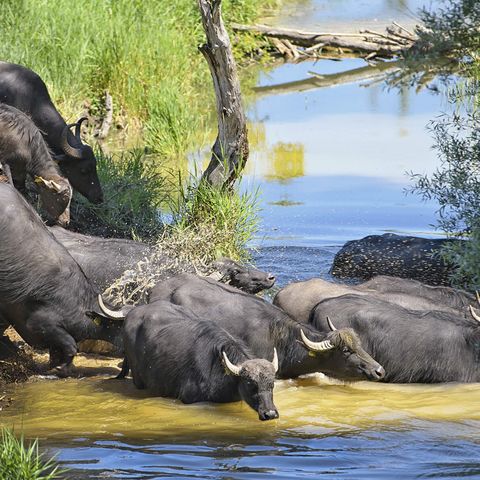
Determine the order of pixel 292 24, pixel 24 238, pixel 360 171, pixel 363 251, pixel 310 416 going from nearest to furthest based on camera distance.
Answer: pixel 310 416
pixel 24 238
pixel 363 251
pixel 360 171
pixel 292 24

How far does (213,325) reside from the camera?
356 inches

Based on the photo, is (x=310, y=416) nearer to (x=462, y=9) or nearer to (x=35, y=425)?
(x=35, y=425)

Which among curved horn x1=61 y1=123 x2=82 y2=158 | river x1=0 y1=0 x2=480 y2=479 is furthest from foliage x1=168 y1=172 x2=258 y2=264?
curved horn x1=61 y1=123 x2=82 y2=158

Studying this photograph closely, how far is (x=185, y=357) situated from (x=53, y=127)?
5.00m

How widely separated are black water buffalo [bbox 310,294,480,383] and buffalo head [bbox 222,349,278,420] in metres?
1.39

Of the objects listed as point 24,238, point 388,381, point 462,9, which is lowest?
point 388,381

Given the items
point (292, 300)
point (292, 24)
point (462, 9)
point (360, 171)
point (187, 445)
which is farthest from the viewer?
point (292, 24)

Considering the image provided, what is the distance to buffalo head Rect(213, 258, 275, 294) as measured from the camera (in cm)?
1096

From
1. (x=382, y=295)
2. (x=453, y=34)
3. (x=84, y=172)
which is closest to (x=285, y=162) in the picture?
(x=84, y=172)

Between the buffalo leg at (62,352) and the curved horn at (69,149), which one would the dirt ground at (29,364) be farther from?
the curved horn at (69,149)

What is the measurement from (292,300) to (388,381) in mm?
1234

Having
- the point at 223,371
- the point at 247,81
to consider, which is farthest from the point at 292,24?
the point at 223,371

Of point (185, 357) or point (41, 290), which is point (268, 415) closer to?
point (185, 357)

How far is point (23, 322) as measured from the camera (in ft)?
31.2
